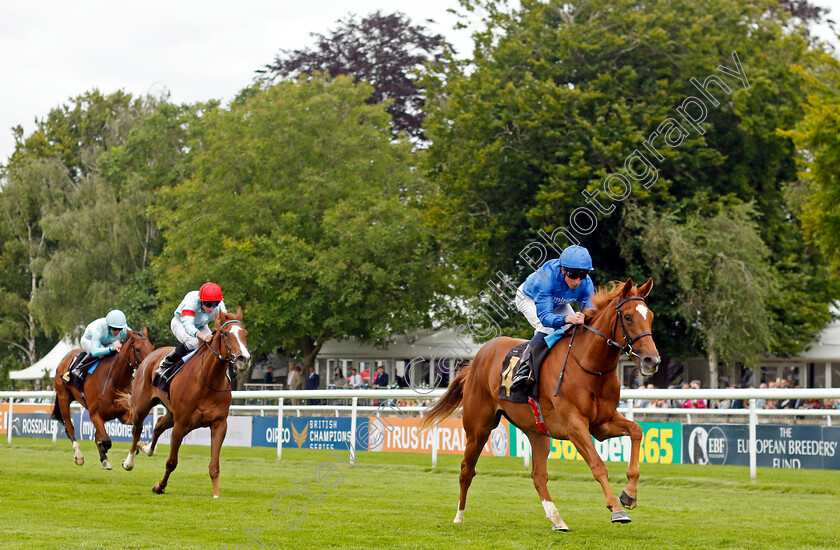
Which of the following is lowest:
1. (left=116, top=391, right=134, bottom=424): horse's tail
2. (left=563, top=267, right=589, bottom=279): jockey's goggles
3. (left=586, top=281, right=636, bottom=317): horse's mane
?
(left=116, top=391, right=134, bottom=424): horse's tail

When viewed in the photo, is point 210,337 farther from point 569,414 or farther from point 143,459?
point 143,459

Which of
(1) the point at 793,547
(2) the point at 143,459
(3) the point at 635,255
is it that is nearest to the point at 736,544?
(1) the point at 793,547

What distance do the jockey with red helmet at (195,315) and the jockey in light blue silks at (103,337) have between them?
6.82 ft

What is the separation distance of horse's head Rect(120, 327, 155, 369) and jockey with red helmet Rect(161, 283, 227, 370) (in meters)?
1.49

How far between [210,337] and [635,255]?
56.6 feet

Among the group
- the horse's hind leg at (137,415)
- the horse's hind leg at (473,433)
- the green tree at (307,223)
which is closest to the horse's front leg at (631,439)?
the horse's hind leg at (473,433)

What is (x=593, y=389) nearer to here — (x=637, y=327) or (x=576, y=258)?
(x=637, y=327)

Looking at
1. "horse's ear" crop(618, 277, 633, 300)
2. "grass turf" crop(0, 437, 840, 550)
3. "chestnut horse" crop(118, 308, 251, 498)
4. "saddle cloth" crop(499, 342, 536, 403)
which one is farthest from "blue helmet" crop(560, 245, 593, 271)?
"chestnut horse" crop(118, 308, 251, 498)

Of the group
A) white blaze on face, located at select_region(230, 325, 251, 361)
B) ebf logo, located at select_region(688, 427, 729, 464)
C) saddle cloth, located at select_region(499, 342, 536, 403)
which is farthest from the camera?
ebf logo, located at select_region(688, 427, 729, 464)

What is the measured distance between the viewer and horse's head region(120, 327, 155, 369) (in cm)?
1187

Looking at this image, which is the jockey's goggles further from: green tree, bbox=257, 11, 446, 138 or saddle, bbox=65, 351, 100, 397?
green tree, bbox=257, 11, 446, 138

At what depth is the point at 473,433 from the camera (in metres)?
7.82

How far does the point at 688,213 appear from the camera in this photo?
81.5 ft

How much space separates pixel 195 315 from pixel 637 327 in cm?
522
